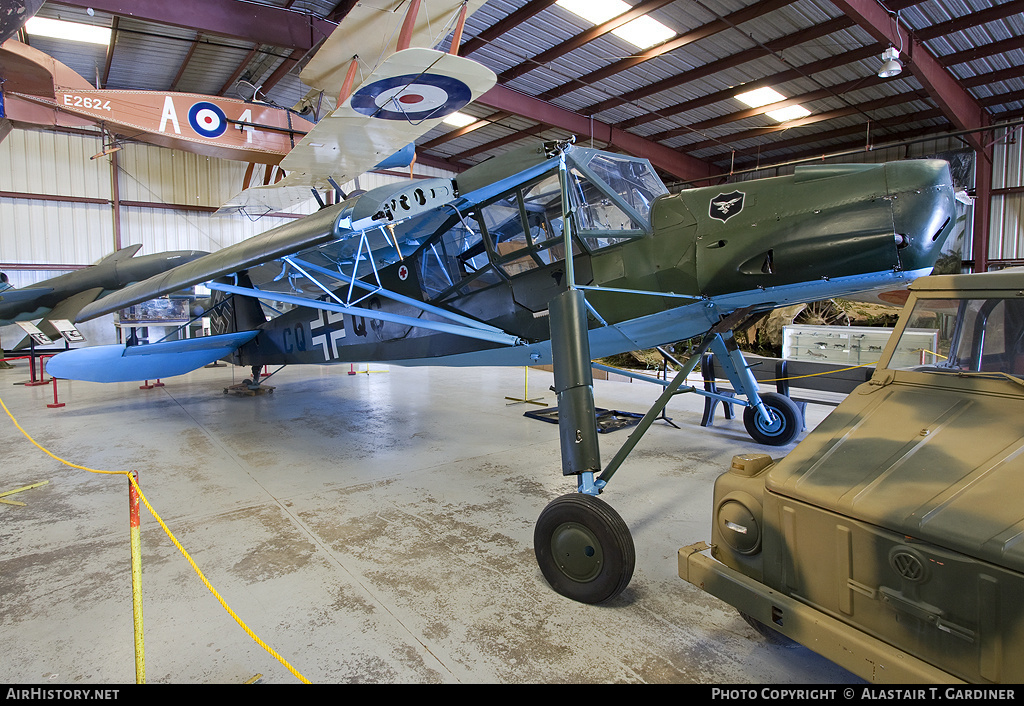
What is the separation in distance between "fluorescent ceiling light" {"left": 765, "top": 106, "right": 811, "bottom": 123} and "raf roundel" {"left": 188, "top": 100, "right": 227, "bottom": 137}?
49.4 feet

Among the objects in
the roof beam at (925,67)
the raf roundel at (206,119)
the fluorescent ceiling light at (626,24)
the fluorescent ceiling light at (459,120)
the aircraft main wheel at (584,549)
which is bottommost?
the aircraft main wheel at (584,549)

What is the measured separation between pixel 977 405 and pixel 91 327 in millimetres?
25148

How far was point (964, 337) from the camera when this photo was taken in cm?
252

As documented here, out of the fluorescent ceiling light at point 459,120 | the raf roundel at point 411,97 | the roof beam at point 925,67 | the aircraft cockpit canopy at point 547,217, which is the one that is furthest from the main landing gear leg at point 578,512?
the fluorescent ceiling light at point 459,120

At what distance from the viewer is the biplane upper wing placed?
7.39m

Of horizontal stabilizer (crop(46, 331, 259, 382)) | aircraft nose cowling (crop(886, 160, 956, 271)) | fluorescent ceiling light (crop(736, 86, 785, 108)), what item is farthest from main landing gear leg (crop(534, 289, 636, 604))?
fluorescent ceiling light (crop(736, 86, 785, 108))

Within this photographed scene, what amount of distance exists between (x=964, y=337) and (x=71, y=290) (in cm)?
2051

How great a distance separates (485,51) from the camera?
44.4 feet

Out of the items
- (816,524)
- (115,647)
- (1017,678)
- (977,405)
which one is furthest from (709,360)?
(115,647)

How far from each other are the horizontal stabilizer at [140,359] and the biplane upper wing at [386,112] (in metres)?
3.35

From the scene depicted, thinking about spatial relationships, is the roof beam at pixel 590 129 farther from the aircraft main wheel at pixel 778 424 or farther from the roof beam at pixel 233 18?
the aircraft main wheel at pixel 778 424

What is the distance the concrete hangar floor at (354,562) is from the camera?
2465 mm

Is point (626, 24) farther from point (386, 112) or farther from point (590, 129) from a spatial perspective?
point (386, 112)

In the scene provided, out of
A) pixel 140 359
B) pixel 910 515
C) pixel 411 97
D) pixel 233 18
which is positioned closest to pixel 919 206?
pixel 910 515
